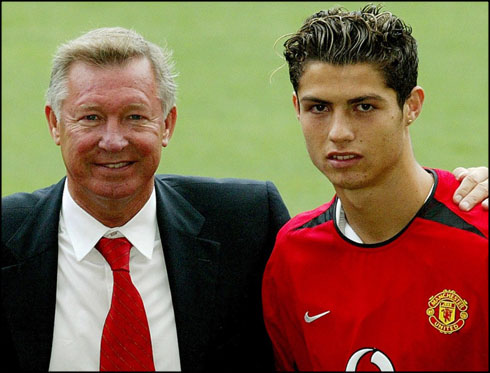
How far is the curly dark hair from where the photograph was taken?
135 inches

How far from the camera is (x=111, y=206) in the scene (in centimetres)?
372

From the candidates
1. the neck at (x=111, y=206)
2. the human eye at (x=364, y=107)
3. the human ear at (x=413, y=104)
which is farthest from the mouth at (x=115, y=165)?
the human ear at (x=413, y=104)

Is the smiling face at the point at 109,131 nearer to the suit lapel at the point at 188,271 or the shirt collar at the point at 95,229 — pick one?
the shirt collar at the point at 95,229

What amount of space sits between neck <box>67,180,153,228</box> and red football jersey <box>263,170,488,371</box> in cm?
57

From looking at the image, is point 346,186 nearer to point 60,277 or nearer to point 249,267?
point 249,267

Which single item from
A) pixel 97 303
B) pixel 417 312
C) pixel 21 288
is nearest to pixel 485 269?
pixel 417 312

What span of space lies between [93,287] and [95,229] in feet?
0.75

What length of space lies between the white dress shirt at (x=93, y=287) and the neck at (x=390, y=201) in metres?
0.76

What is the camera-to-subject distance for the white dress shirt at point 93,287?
3508 millimetres

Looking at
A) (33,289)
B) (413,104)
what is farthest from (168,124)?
(413,104)

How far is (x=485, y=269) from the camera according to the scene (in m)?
3.26

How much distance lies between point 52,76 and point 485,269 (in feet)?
5.76

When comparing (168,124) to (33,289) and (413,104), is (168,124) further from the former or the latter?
(413,104)

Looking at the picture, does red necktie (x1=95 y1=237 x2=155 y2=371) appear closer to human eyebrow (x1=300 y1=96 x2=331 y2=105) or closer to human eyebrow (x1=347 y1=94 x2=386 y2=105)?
human eyebrow (x1=300 y1=96 x2=331 y2=105)
